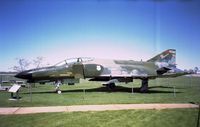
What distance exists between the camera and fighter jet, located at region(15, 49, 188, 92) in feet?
63.8

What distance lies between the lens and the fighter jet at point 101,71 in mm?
19453

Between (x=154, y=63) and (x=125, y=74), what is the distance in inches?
230

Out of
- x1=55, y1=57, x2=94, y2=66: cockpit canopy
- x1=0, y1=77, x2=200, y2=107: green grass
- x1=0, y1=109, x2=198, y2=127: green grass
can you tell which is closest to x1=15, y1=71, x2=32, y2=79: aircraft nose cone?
x1=0, y1=77, x2=200, y2=107: green grass

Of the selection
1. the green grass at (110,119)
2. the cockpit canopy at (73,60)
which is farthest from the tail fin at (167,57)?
the green grass at (110,119)

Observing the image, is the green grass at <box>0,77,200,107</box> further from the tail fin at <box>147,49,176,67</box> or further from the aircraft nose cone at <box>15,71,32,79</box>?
the tail fin at <box>147,49,176,67</box>

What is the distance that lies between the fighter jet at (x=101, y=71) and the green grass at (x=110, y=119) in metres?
9.91

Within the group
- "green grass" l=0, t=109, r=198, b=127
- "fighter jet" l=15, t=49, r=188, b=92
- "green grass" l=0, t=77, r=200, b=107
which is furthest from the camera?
"fighter jet" l=15, t=49, r=188, b=92

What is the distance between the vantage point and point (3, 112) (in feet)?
33.7

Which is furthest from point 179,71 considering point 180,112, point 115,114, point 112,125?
point 112,125

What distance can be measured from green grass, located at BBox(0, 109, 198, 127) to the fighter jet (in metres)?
9.91

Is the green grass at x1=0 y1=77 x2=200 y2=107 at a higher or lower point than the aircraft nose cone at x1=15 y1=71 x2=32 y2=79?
lower

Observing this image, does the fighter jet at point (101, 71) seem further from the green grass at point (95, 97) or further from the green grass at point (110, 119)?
the green grass at point (110, 119)

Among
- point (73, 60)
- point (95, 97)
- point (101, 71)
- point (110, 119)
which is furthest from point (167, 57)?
point (110, 119)

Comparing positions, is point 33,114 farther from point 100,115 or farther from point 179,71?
point 179,71
